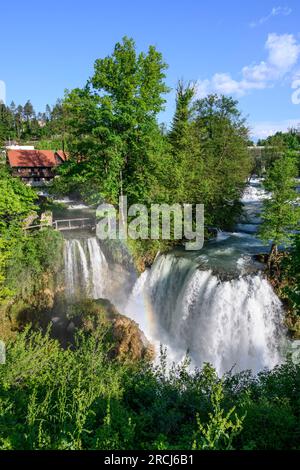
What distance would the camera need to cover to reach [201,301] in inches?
630

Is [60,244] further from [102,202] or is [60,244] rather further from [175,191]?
[175,191]

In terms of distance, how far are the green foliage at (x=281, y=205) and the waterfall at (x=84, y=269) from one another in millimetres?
9133

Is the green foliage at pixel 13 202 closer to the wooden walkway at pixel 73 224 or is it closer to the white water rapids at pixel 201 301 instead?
the wooden walkway at pixel 73 224

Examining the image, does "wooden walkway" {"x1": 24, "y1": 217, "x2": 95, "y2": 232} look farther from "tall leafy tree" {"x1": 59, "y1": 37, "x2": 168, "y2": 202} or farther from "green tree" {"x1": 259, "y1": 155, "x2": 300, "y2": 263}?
"green tree" {"x1": 259, "y1": 155, "x2": 300, "y2": 263}

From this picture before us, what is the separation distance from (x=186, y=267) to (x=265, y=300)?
4438 millimetres

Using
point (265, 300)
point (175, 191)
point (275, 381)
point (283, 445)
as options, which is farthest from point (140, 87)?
point (283, 445)

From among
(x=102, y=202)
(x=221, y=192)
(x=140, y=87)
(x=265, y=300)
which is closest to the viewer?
(x=265, y=300)

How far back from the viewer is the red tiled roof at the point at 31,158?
44.4 meters

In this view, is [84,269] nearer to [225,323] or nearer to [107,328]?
[107,328]

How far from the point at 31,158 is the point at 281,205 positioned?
3828 centimetres

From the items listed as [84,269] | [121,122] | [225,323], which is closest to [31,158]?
[121,122]

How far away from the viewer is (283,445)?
17.1 ft

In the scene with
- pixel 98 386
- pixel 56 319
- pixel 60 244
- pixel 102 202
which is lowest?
pixel 56 319

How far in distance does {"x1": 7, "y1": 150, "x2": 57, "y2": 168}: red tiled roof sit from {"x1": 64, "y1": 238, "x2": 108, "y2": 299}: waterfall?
30.4 m
